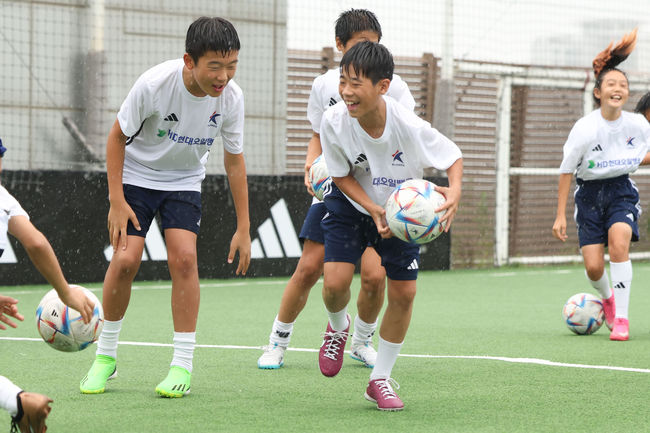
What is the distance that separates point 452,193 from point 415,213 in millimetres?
214

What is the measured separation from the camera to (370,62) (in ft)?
14.6

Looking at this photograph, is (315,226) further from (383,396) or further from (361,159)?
(383,396)

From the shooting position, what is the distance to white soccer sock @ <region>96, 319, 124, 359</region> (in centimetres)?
503

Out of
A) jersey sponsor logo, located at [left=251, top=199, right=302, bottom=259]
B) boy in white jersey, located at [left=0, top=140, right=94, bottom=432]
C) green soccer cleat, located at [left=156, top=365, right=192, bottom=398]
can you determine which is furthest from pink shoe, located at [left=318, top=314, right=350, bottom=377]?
jersey sponsor logo, located at [left=251, top=199, right=302, bottom=259]

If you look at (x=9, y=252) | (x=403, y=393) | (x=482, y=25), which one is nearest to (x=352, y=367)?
(x=403, y=393)

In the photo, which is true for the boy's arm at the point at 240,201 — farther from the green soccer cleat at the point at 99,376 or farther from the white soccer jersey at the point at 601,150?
the white soccer jersey at the point at 601,150

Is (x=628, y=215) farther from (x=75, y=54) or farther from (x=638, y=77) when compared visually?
(x=638, y=77)

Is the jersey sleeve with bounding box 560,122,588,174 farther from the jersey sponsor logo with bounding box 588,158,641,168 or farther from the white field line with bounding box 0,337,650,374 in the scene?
the white field line with bounding box 0,337,650,374

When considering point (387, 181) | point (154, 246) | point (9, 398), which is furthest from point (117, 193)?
point (154, 246)

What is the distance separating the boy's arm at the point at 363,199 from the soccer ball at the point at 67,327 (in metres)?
1.25

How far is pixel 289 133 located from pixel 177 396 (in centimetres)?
876

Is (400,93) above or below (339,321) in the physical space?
above

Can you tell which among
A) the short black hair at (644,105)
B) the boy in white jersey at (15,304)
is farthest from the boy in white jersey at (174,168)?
the short black hair at (644,105)

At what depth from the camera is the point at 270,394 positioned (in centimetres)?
484
